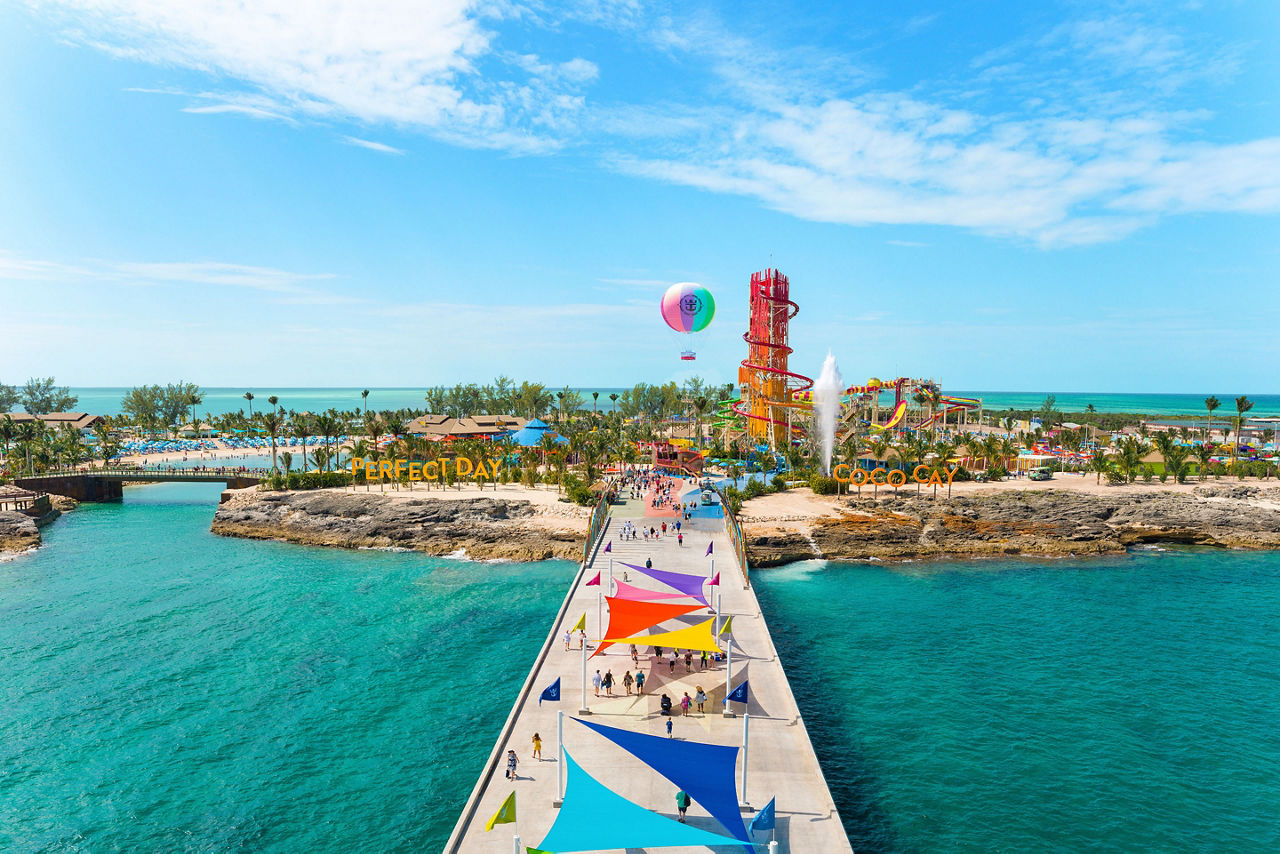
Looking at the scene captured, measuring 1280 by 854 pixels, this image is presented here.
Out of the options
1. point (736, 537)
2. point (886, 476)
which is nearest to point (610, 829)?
point (736, 537)

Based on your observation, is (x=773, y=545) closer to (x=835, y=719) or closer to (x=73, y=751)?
(x=835, y=719)

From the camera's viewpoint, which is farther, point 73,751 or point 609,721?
point 73,751

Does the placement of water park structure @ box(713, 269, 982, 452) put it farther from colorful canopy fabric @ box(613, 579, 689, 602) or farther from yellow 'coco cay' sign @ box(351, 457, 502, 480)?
colorful canopy fabric @ box(613, 579, 689, 602)

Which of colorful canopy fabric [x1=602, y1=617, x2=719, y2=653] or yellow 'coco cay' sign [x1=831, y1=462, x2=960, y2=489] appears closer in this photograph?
colorful canopy fabric [x1=602, y1=617, x2=719, y2=653]

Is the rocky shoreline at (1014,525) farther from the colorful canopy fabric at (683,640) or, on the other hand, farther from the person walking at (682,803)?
the person walking at (682,803)

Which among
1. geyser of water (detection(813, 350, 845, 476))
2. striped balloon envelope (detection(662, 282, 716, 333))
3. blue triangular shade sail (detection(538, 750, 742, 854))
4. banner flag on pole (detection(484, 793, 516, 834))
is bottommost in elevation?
banner flag on pole (detection(484, 793, 516, 834))

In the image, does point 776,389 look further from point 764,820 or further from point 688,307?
point 764,820

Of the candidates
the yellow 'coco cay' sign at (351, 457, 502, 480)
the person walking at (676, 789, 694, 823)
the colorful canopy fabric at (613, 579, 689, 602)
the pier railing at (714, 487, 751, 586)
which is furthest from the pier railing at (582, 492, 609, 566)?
the person walking at (676, 789, 694, 823)

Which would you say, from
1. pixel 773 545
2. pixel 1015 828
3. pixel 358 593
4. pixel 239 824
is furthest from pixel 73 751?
pixel 773 545
